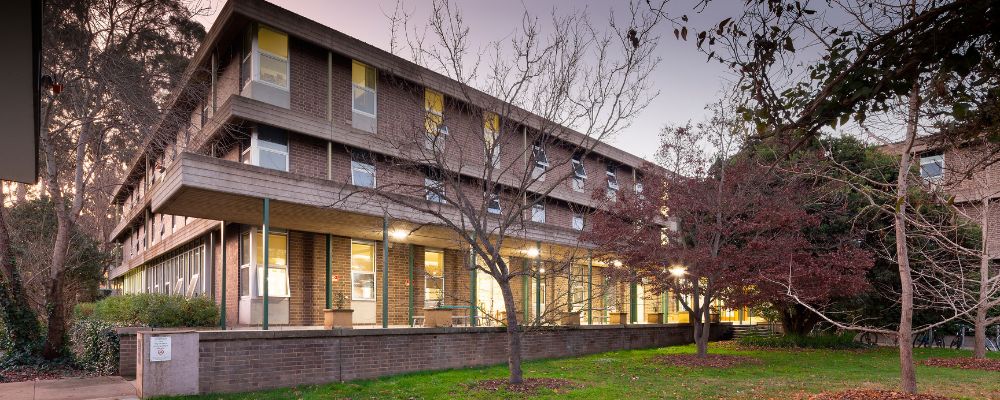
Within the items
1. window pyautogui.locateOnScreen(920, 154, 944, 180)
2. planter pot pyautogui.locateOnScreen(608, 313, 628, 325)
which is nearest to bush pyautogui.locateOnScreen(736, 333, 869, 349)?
planter pot pyautogui.locateOnScreen(608, 313, 628, 325)

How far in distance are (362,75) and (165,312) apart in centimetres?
902

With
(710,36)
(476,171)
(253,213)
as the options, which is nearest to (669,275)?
(476,171)

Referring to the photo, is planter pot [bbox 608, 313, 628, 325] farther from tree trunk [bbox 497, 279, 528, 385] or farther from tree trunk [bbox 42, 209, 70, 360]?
tree trunk [bbox 42, 209, 70, 360]

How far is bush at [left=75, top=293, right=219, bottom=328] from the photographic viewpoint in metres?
15.5

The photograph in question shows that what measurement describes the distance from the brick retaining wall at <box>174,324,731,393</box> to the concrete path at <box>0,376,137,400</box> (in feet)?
5.01

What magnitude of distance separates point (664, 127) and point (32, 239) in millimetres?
29437

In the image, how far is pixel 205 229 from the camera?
68.0 feet

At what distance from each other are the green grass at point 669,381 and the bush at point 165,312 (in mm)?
4824

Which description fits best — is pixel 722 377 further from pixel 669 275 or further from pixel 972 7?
pixel 972 7

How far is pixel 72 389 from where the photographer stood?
12.5 m

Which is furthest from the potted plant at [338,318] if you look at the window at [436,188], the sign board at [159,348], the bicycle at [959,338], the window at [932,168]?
the bicycle at [959,338]

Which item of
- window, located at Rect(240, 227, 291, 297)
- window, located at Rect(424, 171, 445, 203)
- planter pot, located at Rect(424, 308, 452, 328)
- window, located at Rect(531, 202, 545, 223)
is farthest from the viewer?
window, located at Rect(531, 202, 545, 223)

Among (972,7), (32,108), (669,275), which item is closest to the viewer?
(32,108)

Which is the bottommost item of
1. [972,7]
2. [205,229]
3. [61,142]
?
[205,229]
